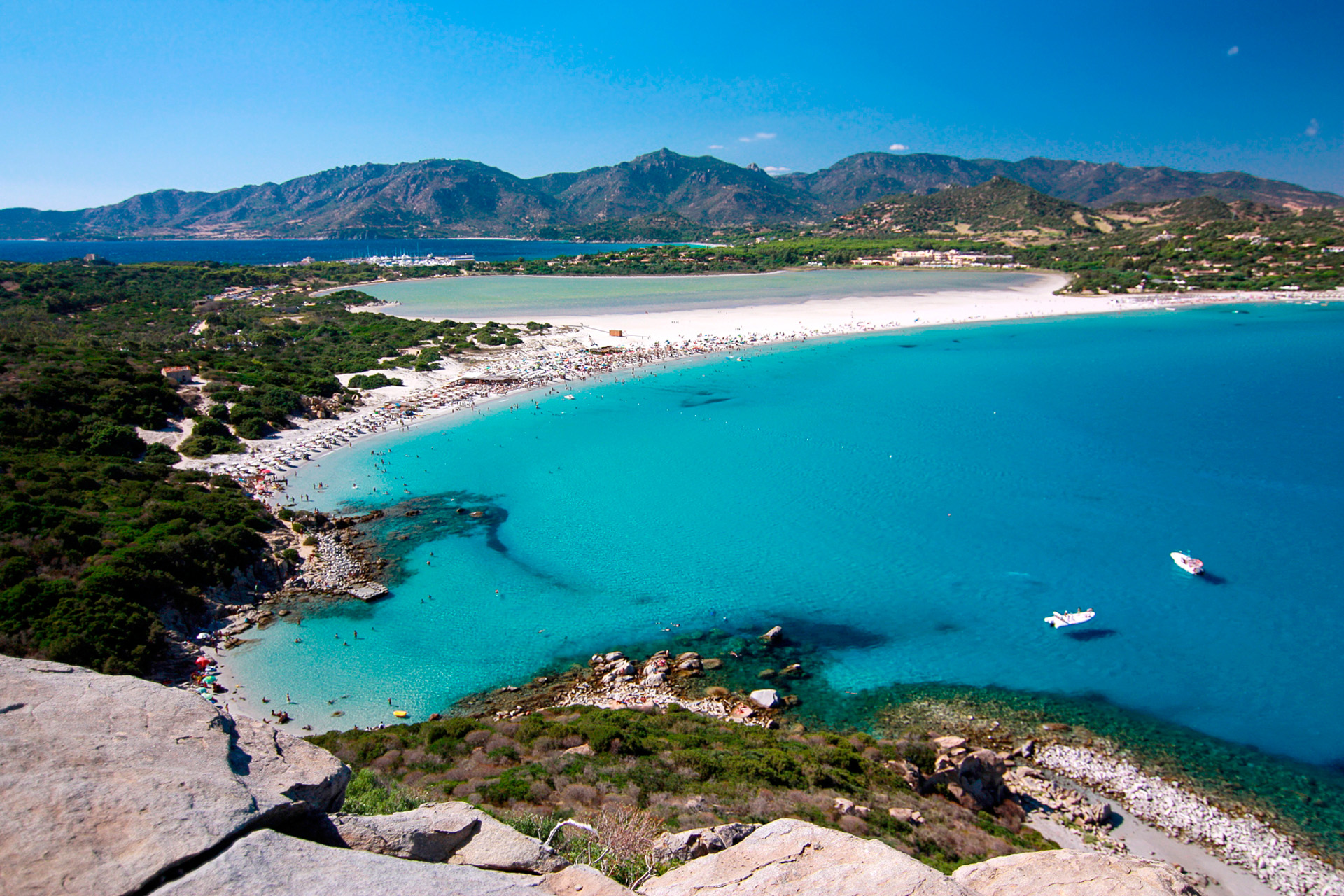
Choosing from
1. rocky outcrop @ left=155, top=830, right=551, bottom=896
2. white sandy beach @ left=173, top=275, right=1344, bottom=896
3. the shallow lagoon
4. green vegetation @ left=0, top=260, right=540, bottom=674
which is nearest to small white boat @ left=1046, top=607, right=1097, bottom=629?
white sandy beach @ left=173, top=275, right=1344, bottom=896

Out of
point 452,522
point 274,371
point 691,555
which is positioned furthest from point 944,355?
point 274,371

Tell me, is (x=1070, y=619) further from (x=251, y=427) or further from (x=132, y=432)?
(x=132, y=432)

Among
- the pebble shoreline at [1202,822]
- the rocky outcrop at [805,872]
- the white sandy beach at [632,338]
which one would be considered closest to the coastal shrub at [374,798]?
the rocky outcrop at [805,872]

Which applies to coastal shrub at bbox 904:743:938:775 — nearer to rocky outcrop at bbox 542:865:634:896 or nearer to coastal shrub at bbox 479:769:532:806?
coastal shrub at bbox 479:769:532:806

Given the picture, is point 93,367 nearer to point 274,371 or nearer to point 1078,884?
point 274,371

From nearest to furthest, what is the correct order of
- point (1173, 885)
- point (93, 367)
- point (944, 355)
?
1. point (1173, 885)
2. point (93, 367)
3. point (944, 355)
